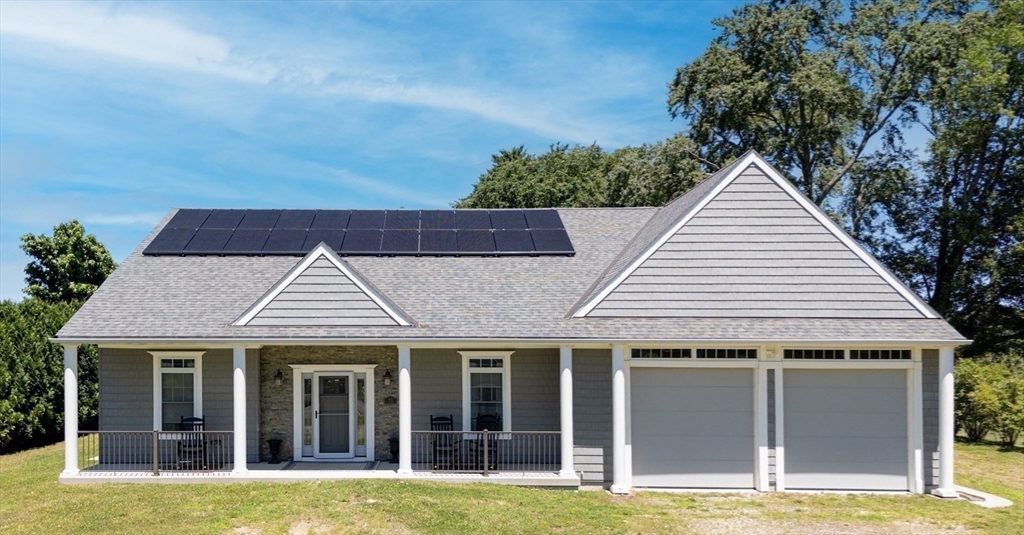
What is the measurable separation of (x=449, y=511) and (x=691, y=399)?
204 inches

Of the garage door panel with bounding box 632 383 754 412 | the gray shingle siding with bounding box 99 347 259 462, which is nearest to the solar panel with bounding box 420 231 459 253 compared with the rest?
the gray shingle siding with bounding box 99 347 259 462

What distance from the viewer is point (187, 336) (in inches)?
537

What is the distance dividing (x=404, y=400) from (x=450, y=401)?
55.7 inches

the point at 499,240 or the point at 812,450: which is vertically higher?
the point at 499,240

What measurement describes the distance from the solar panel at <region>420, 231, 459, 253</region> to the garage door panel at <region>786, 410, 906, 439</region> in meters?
8.18

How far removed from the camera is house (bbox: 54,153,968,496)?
1346 cm

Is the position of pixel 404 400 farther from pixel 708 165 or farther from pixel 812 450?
pixel 708 165

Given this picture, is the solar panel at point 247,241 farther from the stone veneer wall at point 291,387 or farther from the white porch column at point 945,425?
the white porch column at point 945,425

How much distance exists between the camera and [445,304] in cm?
1492

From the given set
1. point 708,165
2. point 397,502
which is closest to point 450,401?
point 397,502

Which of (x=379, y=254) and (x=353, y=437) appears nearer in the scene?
(x=353, y=437)

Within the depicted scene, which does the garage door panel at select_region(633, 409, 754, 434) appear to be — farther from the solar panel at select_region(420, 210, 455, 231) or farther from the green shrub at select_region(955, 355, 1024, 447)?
the green shrub at select_region(955, 355, 1024, 447)

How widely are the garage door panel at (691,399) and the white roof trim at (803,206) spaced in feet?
6.45

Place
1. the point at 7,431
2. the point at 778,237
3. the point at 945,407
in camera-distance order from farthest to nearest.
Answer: the point at 7,431 → the point at 778,237 → the point at 945,407
